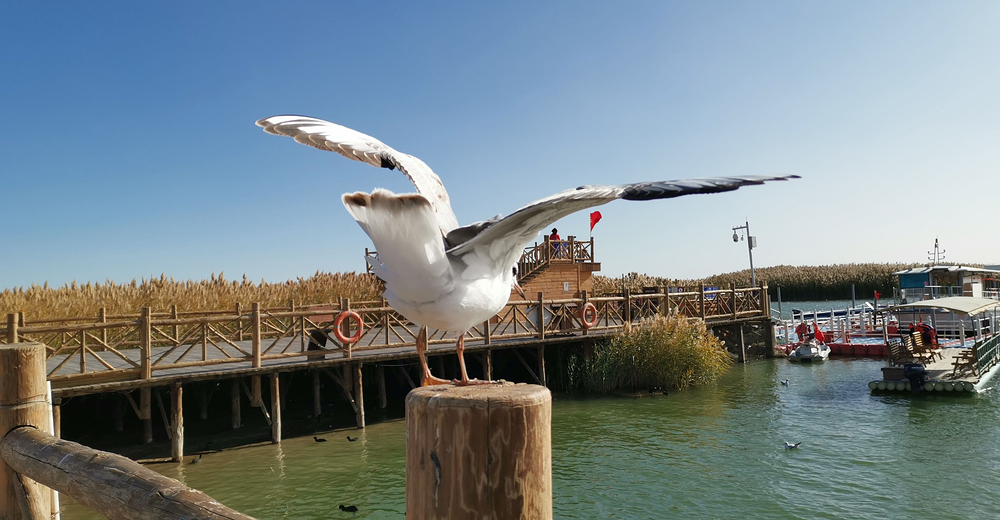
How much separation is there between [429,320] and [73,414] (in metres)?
14.1

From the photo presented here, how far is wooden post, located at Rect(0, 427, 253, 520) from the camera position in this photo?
73.0 inches

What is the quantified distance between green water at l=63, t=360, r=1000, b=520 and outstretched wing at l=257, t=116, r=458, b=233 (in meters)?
6.05

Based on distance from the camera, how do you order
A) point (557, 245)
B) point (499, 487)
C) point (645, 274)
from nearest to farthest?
point (499, 487) → point (557, 245) → point (645, 274)

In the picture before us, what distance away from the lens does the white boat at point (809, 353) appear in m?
20.6

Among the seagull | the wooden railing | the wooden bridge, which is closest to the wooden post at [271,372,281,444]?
the wooden bridge

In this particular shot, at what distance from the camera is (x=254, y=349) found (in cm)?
1188

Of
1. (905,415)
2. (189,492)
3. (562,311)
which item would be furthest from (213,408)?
(905,415)

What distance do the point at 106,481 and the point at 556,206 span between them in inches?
77.7

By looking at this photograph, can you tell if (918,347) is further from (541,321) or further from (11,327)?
(11,327)

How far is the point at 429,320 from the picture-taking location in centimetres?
270

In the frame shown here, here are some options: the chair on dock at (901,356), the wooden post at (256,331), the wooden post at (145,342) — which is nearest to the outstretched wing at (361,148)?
the wooden post at (145,342)

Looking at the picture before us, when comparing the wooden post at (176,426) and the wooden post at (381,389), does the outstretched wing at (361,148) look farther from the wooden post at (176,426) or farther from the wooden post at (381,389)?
the wooden post at (381,389)

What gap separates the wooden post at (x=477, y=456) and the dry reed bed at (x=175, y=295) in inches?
641

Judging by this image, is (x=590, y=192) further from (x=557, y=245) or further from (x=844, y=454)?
(x=557, y=245)
